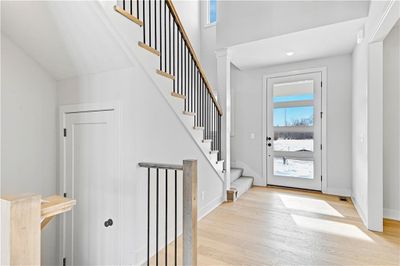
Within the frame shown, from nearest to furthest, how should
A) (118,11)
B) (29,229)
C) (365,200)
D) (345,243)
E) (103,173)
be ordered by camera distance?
(29,229) < (118,11) < (103,173) < (345,243) < (365,200)

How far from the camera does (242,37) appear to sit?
3416 millimetres

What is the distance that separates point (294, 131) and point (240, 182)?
154cm

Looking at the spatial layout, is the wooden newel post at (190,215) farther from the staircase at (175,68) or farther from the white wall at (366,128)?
the white wall at (366,128)

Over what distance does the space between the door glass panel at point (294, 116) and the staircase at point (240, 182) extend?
1.32 meters

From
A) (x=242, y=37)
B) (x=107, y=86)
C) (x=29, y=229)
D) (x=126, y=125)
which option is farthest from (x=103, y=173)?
(x=242, y=37)

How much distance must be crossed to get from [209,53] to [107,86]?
3.81 m

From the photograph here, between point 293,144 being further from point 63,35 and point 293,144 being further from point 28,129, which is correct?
point 28,129

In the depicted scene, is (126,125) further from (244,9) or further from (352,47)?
(352,47)

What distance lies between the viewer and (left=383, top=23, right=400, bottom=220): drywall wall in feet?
9.45

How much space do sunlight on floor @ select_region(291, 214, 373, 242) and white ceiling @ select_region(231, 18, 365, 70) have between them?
2.68m

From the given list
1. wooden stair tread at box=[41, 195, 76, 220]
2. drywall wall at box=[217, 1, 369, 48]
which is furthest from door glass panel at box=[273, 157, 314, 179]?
wooden stair tread at box=[41, 195, 76, 220]

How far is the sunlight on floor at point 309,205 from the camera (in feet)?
10.3

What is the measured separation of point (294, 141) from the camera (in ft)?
14.0

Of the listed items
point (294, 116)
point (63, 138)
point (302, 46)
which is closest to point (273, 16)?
point (302, 46)
